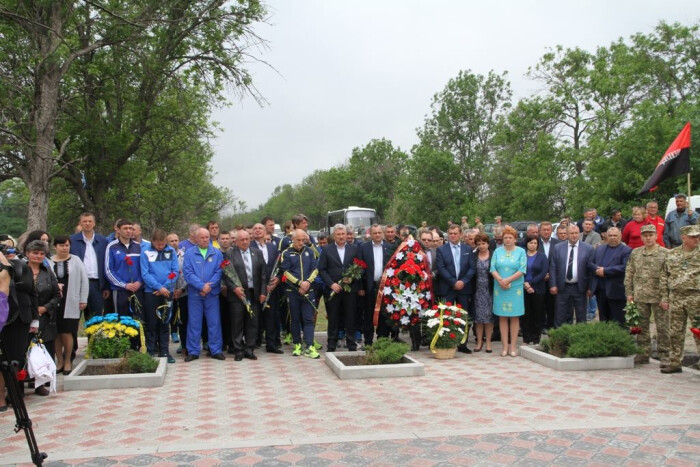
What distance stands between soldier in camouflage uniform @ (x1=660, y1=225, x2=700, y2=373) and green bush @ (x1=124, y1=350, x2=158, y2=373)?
6515 mm

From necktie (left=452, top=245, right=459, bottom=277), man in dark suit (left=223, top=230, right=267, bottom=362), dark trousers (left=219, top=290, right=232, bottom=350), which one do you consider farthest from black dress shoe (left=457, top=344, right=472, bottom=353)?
dark trousers (left=219, top=290, right=232, bottom=350)

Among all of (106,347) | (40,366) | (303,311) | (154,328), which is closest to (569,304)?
(303,311)

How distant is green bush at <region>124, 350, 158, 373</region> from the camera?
24.1 feet

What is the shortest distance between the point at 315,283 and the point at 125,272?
9.39 ft

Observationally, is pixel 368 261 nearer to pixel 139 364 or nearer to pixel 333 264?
pixel 333 264

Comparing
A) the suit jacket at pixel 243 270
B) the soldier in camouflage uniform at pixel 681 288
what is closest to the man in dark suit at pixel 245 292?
the suit jacket at pixel 243 270

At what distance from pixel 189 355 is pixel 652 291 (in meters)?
6.55

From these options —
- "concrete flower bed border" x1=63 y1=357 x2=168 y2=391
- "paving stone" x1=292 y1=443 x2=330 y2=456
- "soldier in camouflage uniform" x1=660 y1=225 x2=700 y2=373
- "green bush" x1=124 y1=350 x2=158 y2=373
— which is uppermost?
"soldier in camouflage uniform" x1=660 y1=225 x2=700 y2=373

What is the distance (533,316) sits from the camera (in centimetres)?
969

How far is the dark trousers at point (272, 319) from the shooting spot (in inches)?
370

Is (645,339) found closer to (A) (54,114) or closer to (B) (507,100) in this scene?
(A) (54,114)

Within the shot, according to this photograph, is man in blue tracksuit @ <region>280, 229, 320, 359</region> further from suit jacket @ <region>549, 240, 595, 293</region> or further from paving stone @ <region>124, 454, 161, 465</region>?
paving stone @ <region>124, 454, 161, 465</region>

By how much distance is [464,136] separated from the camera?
5206 cm

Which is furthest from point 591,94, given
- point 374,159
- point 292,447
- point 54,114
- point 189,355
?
point 374,159
